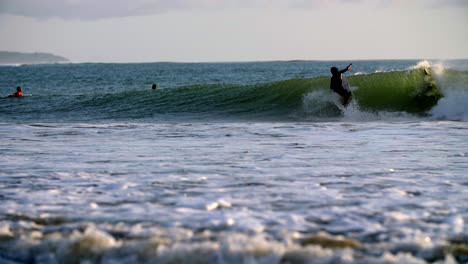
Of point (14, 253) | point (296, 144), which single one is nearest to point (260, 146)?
point (296, 144)

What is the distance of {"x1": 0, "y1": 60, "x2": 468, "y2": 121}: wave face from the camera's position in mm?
17844

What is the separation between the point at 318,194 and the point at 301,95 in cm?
1510

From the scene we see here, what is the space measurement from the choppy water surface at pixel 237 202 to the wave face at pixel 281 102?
27.0ft

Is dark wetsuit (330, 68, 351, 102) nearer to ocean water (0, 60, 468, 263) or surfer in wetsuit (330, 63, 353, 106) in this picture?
surfer in wetsuit (330, 63, 353, 106)

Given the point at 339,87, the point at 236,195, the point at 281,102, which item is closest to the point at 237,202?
the point at 236,195

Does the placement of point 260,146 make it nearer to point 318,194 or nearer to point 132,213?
point 318,194

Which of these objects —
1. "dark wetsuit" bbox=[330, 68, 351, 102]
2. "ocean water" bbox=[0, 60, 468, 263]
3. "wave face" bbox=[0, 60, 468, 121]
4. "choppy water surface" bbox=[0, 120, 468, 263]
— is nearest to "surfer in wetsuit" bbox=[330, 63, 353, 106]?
"dark wetsuit" bbox=[330, 68, 351, 102]

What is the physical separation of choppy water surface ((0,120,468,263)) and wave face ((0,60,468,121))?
27.0 feet

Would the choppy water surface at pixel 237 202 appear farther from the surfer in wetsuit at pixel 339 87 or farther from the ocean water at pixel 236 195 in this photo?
the surfer in wetsuit at pixel 339 87

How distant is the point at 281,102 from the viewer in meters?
20.2

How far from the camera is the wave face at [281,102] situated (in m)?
17.8

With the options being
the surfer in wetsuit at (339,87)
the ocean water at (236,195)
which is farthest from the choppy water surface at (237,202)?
the surfer in wetsuit at (339,87)

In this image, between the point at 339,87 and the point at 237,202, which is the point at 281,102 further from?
the point at 237,202

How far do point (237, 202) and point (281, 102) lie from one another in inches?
586
